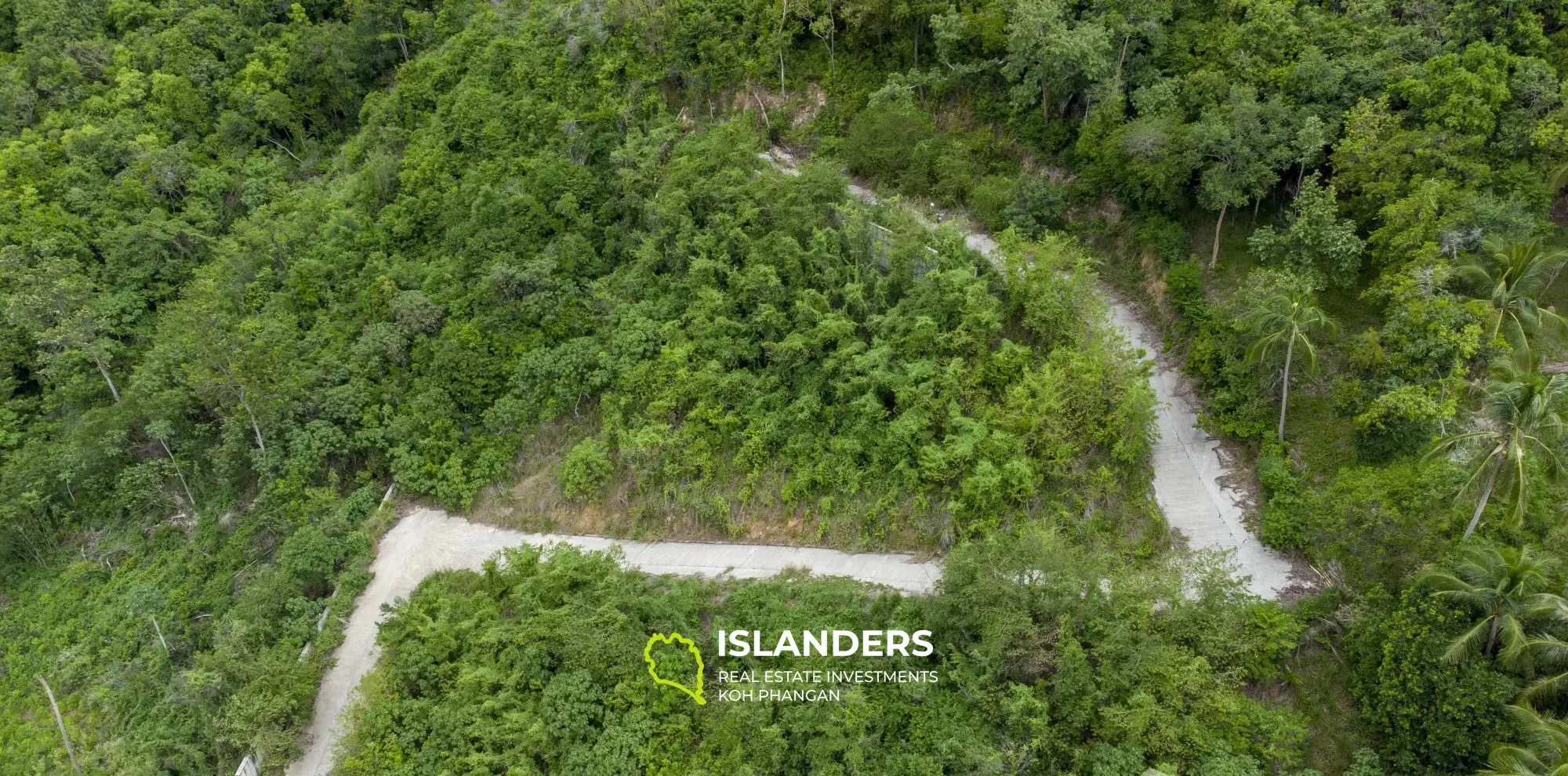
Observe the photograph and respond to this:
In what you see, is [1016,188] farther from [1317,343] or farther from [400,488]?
[400,488]

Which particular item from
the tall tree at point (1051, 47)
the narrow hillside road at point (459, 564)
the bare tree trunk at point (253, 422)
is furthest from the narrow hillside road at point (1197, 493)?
the bare tree trunk at point (253, 422)

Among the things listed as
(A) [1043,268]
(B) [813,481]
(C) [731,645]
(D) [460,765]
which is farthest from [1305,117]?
(D) [460,765]

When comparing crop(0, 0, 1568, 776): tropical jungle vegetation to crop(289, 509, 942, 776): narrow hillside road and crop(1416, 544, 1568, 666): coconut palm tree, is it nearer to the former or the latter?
crop(1416, 544, 1568, 666): coconut palm tree

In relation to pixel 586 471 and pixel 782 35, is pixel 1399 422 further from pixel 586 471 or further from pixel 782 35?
pixel 782 35

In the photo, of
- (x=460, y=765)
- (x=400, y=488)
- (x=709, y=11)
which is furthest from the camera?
(x=709, y=11)

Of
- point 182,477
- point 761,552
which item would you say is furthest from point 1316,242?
point 182,477
